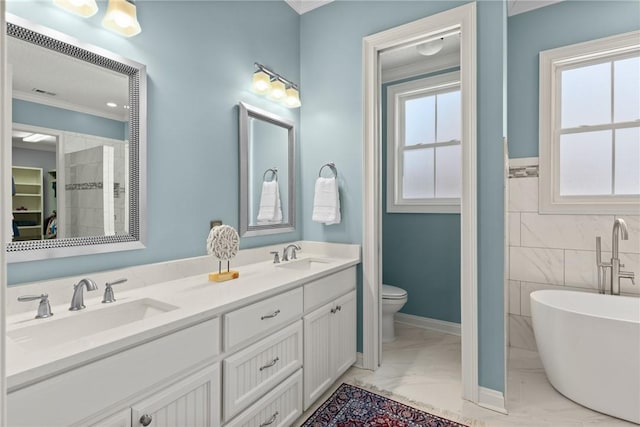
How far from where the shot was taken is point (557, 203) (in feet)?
8.40

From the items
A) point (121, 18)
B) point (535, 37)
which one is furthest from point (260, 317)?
point (535, 37)

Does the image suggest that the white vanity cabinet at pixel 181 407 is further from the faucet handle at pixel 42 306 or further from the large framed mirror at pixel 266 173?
the large framed mirror at pixel 266 173

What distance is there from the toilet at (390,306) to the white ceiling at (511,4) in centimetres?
241

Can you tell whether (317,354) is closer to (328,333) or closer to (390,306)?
(328,333)

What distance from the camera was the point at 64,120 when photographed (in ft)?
4.40

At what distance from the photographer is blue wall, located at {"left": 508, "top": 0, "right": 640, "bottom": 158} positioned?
7.75ft

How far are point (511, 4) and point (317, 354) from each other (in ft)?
9.85

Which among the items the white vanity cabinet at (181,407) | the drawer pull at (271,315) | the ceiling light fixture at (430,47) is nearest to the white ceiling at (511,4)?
the ceiling light fixture at (430,47)

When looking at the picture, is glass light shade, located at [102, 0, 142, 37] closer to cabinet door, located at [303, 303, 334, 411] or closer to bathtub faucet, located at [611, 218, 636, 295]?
cabinet door, located at [303, 303, 334, 411]

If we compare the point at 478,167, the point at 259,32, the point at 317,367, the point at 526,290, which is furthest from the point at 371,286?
the point at 259,32

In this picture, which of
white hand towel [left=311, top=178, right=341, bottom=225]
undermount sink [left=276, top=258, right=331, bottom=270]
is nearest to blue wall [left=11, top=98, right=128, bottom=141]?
undermount sink [left=276, top=258, right=331, bottom=270]

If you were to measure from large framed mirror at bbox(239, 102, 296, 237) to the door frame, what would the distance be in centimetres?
60

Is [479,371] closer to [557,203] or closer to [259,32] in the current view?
[557,203]

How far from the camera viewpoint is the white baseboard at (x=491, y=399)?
1.90 meters
